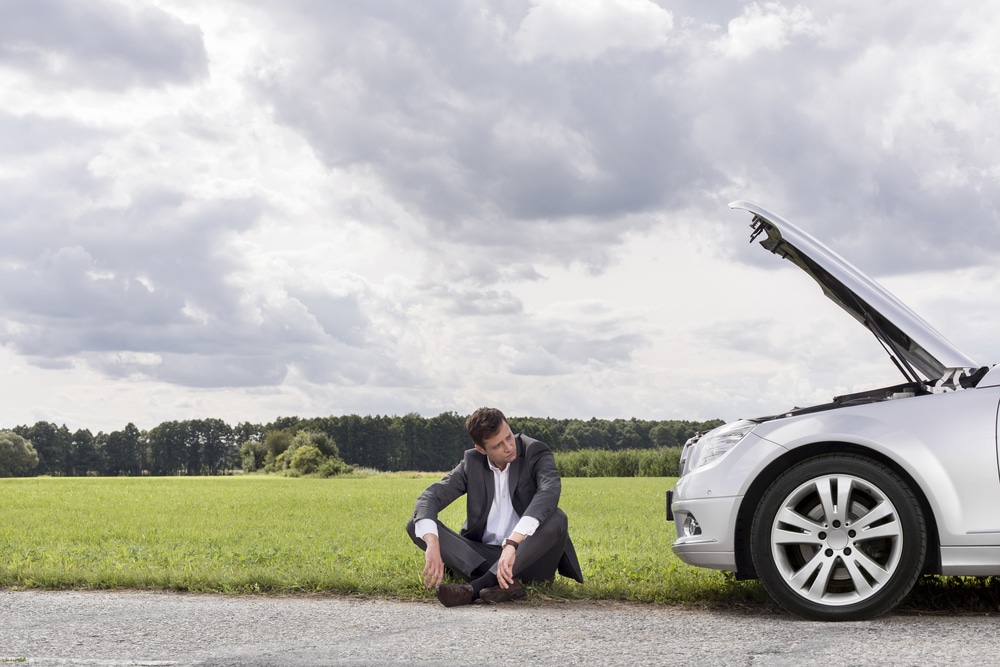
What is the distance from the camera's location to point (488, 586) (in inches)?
246

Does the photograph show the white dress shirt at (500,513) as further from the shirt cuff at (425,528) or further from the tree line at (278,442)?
the tree line at (278,442)

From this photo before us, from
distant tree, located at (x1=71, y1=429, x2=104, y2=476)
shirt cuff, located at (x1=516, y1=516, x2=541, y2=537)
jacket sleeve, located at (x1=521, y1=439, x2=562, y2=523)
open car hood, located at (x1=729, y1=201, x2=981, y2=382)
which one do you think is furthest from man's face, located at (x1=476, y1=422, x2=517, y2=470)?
distant tree, located at (x1=71, y1=429, x2=104, y2=476)

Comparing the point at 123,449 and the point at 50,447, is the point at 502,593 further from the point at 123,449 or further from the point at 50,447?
the point at 50,447

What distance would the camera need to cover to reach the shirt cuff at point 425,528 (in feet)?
20.5

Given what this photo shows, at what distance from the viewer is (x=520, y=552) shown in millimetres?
6121

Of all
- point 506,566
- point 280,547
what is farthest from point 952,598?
point 280,547

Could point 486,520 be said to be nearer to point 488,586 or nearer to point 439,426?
point 488,586

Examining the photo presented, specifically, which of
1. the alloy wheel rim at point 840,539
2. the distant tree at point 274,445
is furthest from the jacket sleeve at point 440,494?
the distant tree at point 274,445

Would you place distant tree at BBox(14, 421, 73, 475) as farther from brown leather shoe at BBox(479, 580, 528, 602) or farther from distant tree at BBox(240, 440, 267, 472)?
brown leather shoe at BBox(479, 580, 528, 602)

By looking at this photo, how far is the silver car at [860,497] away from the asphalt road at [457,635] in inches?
11.4

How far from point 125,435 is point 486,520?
94154 mm

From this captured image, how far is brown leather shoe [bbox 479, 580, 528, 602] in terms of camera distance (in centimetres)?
611

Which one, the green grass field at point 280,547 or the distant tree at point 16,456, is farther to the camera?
the distant tree at point 16,456

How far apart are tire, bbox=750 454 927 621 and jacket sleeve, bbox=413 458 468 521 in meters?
2.02
